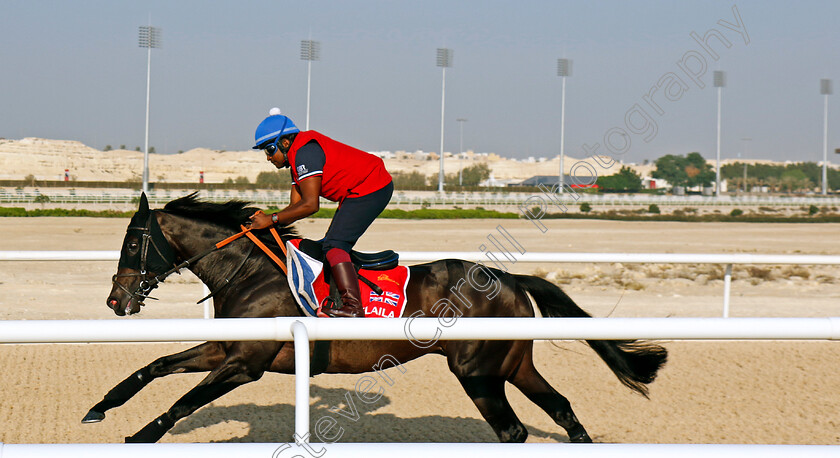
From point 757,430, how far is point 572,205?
39.3 m

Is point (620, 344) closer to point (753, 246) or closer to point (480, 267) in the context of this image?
point (480, 267)

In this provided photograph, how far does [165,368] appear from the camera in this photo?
362 cm

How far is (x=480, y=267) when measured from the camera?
3.93m

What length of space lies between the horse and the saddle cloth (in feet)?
0.22

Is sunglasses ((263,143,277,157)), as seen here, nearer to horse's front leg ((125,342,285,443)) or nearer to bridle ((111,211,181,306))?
bridle ((111,211,181,306))

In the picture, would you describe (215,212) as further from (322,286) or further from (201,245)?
(322,286)

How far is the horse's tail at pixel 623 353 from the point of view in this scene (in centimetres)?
402

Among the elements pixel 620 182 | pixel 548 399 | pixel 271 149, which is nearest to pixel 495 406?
pixel 548 399

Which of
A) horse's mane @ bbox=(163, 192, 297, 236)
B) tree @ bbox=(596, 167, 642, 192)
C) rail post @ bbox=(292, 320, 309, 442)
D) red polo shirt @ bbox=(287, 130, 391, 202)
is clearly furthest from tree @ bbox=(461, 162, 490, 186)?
rail post @ bbox=(292, 320, 309, 442)

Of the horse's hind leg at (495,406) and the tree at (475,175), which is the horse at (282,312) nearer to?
the horse's hind leg at (495,406)

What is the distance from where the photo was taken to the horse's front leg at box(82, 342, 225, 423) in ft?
11.5

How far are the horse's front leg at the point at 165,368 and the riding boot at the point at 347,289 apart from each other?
1.86ft

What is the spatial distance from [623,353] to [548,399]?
542 mm

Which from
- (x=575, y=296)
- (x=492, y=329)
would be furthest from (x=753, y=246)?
(x=492, y=329)
